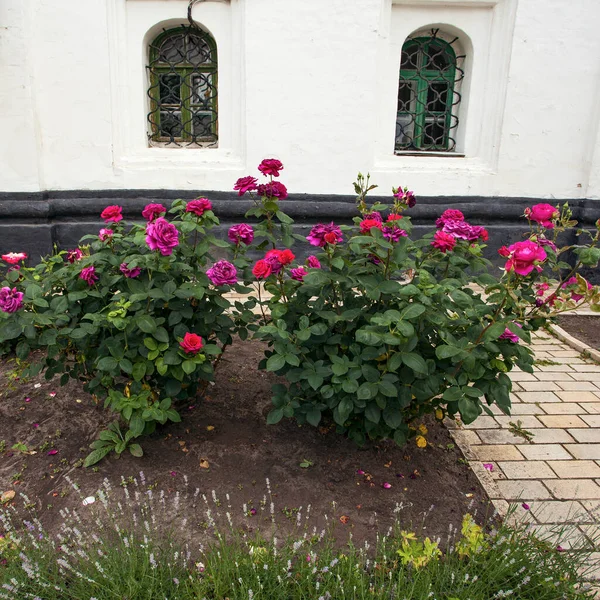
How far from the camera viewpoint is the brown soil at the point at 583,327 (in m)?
4.67

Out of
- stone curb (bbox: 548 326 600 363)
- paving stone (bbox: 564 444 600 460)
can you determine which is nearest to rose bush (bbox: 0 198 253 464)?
paving stone (bbox: 564 444 600 460)

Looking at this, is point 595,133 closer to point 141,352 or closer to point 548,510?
point 548,510

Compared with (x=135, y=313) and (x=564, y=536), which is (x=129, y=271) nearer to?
(x=135, y=313)

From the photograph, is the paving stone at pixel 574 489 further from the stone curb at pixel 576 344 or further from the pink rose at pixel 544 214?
the stone curb at pixel 576 344

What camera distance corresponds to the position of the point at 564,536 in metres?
2.27

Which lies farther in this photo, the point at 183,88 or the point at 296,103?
the point at 183,88

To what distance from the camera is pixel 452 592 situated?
1902 mm

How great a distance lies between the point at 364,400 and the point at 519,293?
84 cm

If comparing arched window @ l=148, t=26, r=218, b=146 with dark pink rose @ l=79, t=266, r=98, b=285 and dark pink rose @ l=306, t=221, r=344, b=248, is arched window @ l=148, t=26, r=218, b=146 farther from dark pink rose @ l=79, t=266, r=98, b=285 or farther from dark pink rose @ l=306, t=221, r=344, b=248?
dark pink rose @ l=306, t=221, r=344, b=248

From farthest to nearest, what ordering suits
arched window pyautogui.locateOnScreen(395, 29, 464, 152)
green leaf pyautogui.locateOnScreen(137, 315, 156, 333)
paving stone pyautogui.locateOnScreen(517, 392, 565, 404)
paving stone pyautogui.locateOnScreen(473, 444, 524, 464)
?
arched window pyautogui.locateOnScreen(395, 29, 464, 152), paving stone pyautogui.locateOnScreen(517, 392, 565, 404), paving stone pyautogui.locateOnScreen(473, 444, 524, 464), green leaf pyautogui.locateOnScreen(137, 315, 156, 333)

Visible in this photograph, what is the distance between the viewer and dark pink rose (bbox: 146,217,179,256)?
2.16 metres

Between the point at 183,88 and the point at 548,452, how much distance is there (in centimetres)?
506

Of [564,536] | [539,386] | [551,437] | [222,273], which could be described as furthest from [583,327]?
[222,273]

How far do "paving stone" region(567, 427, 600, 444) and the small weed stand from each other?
0.25 metres
